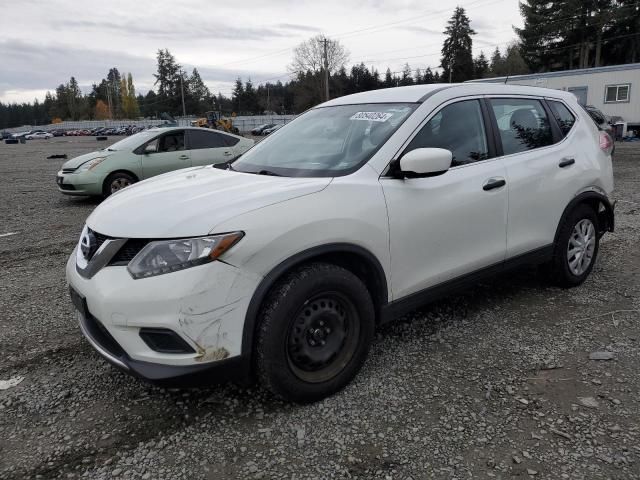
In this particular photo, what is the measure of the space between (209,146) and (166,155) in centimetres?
90

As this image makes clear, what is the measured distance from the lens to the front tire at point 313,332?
100 inches

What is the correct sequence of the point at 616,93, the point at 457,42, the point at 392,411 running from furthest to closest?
the point at 457,42 → the point at 616,93 → the point at 392,411

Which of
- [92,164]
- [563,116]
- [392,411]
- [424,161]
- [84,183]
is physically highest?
[563,116]

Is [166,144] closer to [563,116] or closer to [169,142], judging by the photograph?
[169,142]

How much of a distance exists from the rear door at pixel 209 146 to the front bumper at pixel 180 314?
801cm

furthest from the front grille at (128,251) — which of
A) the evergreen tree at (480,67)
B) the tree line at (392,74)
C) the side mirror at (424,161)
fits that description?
the evergreen tree at (480,67)

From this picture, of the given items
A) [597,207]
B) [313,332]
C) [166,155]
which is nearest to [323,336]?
[313,332]

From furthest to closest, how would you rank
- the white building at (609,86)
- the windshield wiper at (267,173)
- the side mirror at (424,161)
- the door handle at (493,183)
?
1. the white building at (609,86)
2. the door handle at (493,183)
3. the windshield wiper at (267,173)
4. the side mirror at (424,161)

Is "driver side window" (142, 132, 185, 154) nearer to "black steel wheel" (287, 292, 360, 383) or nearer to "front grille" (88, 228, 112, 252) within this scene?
"front grille" (88, 228, 112, 252)

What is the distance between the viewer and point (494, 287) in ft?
15.4

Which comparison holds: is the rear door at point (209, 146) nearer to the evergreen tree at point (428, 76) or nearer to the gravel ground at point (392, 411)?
the gravel ground at point (392, 411)

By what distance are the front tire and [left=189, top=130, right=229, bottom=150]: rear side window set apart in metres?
8.25

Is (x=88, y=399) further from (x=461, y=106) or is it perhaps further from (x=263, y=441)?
(x=461, y=106)

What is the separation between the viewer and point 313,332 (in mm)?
2748
